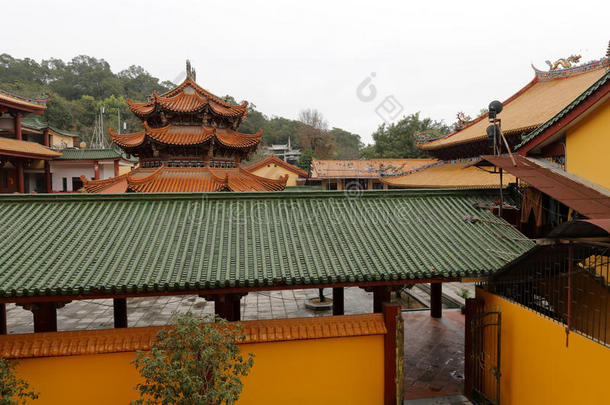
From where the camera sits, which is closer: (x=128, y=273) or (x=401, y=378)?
(x=128, y=273)

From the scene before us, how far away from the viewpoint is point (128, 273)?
230 inches

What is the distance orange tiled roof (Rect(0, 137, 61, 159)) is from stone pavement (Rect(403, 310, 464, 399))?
964 inches

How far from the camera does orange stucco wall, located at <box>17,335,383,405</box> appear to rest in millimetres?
6094

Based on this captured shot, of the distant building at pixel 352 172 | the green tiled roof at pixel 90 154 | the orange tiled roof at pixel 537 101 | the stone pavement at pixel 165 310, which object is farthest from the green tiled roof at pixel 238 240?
the green tiled roof at pixel 90 154

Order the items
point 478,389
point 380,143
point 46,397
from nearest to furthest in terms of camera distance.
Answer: point 46,397
point 478,389
point 380,143

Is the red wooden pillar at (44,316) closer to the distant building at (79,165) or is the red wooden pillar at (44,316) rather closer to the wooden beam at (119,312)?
the wooden beam at (119,312)

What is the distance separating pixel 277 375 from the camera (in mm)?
6504

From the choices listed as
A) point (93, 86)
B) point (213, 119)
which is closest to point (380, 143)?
point (213, 119)

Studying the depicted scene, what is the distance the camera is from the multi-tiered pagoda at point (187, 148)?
48.9 ft

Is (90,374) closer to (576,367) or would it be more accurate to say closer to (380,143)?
(576,367)

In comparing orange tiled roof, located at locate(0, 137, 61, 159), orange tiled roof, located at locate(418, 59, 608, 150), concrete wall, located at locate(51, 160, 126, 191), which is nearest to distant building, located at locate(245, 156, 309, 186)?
concrete wall, located at locate(51, 160, 126, 191)

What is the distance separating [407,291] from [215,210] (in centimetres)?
1036

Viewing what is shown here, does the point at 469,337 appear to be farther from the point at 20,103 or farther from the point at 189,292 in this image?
the point at 20,103

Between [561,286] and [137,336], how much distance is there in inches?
306
